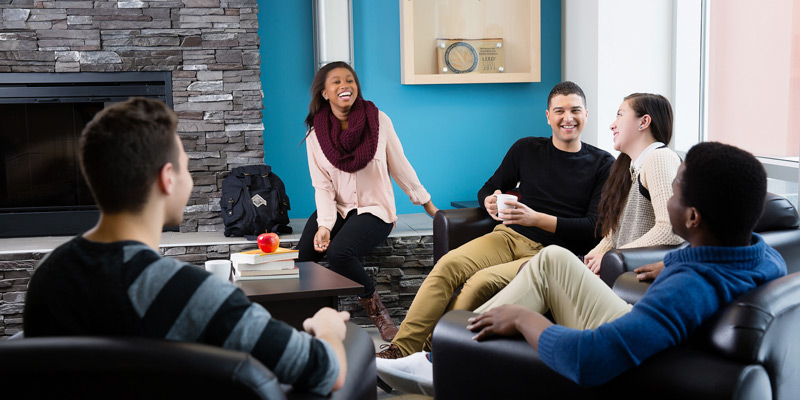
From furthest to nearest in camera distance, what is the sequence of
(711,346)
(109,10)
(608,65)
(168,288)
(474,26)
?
(474,26), (608,65), (109,10), (711,346), (168,288)

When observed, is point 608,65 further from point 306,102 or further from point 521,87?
point 306,102

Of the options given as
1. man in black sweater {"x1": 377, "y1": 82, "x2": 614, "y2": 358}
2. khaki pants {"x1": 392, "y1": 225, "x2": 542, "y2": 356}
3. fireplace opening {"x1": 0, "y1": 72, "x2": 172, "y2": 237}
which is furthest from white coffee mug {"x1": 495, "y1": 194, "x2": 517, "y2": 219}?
fireplace opening {"x1": 0, "y1": 72, "x2": 172, "y2": 237}

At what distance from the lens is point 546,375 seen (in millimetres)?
1458

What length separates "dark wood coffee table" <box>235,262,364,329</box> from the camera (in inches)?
90.0

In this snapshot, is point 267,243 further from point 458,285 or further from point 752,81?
point 752,81

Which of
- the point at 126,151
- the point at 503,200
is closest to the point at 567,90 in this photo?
the point at 503,200

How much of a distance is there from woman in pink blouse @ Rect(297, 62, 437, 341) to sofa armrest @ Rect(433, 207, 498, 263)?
1.14 ft

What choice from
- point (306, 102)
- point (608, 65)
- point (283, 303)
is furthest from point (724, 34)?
point (283, 303)

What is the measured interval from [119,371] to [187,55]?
316 centimetres

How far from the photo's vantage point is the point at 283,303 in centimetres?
240

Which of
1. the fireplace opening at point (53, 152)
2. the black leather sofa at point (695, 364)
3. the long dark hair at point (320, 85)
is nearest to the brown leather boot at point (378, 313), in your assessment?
the long dark hair at point (320, 85)

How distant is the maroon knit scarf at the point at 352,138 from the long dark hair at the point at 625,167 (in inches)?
43.1

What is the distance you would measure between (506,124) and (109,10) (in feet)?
7.82

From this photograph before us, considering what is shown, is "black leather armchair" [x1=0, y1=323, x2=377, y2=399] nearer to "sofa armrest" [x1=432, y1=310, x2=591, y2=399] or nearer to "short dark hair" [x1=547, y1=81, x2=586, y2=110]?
"sofa armrest" [x1=432, y1=310, x2=591, y2=399]
